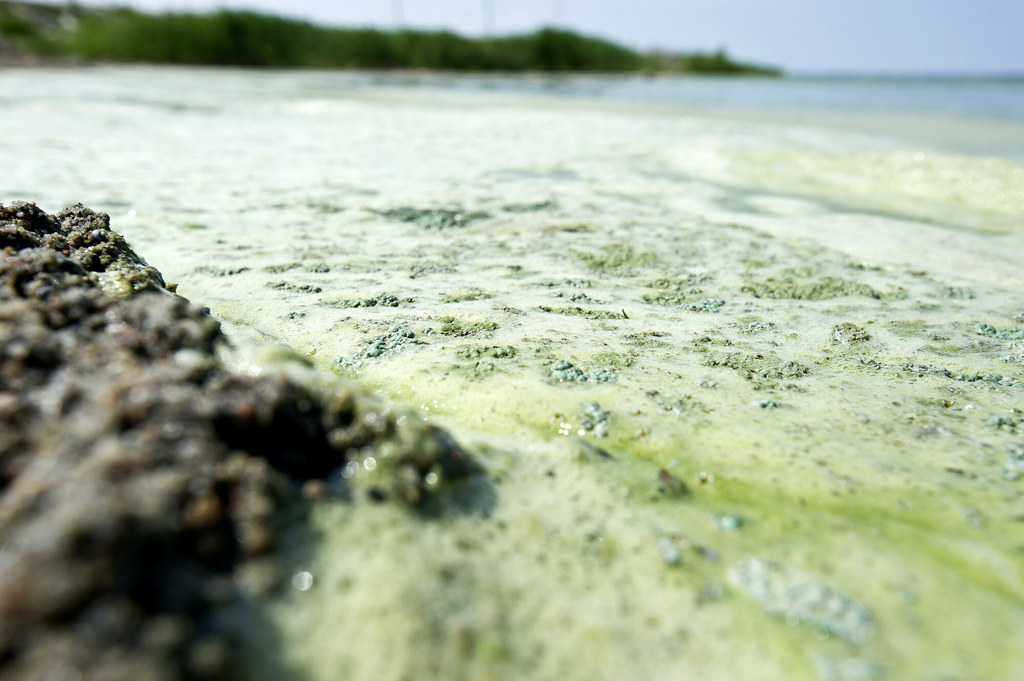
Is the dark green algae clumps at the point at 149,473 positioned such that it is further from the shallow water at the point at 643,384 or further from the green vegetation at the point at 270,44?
the green vegetation at the point at 270,44

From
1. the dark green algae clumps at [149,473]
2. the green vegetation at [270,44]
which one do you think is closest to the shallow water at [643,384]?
the dark green algae clumps at [149,473]

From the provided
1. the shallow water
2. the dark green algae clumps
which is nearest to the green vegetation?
the shallow water

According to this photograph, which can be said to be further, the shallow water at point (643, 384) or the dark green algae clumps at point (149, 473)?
the shallow water at point (643, 384)

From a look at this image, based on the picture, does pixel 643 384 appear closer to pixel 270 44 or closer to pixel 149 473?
pixel 149 473

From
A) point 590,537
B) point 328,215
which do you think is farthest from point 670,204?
point 590,537

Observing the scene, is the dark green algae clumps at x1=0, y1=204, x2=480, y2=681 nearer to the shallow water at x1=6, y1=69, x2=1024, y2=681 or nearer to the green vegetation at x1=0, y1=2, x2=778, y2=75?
the shallow water at x1=6, y1=69, x2=1024, y2=681
